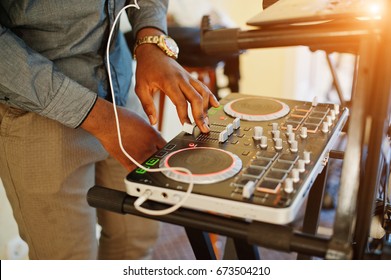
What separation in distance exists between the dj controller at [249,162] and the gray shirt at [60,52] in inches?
8.9

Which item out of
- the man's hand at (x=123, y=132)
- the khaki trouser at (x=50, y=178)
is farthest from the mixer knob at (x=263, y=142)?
the khaki trouser at (x=50, y=178)

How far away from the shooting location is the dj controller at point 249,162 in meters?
0.58

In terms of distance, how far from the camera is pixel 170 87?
31.0 inches

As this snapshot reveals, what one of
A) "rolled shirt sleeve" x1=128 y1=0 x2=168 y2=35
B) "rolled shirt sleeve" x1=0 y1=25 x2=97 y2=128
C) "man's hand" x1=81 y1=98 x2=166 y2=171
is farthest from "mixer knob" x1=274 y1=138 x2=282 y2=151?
"rolled shirt sleeve" x1=128 y1=0 x2=168 y2=35

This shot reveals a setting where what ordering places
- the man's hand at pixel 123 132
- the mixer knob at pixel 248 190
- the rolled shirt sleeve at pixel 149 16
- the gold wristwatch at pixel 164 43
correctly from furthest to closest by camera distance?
the rolled shirt sleeve at pixel 149 16, the gold wristwatch at pixel 164 43, the man's hand at pixel 123 132, the mixer knob at pixel 248 190

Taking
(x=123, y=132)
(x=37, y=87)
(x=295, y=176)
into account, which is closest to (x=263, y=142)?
(x=295, y=176)

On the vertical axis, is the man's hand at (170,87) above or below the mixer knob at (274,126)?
above

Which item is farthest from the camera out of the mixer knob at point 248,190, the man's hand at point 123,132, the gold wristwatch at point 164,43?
the gold wristwatch at point 164,43

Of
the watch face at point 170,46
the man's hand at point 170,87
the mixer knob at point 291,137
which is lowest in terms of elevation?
the mixer knob at point 291,137

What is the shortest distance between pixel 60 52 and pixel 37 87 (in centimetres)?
13

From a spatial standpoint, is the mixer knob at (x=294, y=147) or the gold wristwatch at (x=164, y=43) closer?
the mixer knob at (x=294, y=147)

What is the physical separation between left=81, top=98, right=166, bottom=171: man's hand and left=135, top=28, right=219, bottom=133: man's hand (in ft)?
0.11

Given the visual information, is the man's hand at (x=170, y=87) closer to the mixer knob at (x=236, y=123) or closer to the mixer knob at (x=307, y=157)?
the mixer knob at (x=236, y=123)

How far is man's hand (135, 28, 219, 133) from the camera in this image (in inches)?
30.3
